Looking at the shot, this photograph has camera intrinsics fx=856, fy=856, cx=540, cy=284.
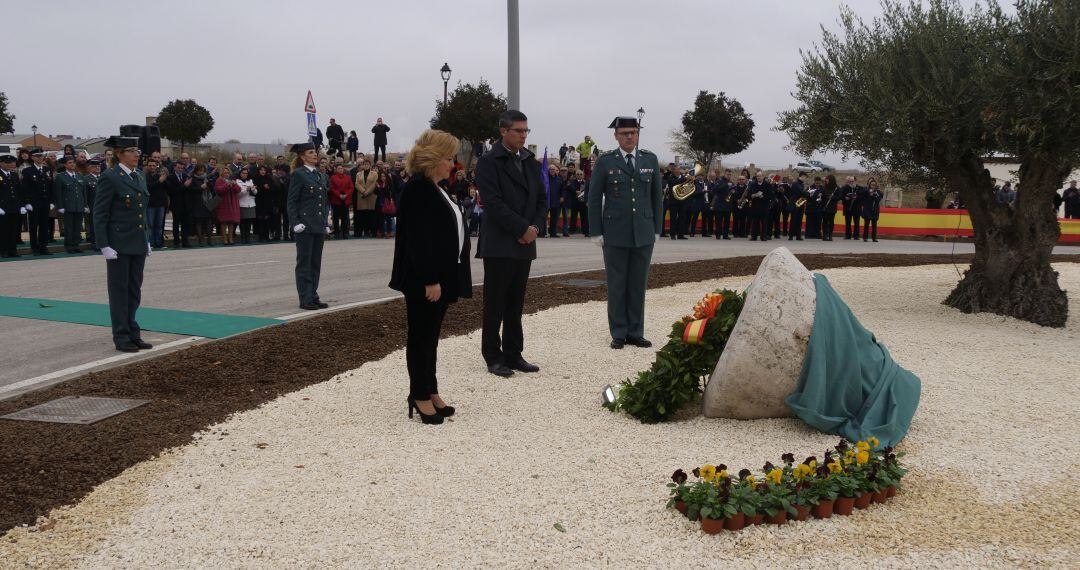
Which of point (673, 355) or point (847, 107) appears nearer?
point (673, 355)

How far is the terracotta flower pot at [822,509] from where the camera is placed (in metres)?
4.11

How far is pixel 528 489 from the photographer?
4.46 metres

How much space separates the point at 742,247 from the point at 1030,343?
42.4 feet

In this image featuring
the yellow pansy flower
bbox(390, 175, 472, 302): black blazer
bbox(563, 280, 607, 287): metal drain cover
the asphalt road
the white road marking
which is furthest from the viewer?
bbox(563, 280, 607, 287): metal drain cover

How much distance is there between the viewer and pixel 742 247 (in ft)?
70.4

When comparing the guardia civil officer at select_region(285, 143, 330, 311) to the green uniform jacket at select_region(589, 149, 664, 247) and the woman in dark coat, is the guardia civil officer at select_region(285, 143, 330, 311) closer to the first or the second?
the green uniform jacket at select_region(589, 149, 664, 247)

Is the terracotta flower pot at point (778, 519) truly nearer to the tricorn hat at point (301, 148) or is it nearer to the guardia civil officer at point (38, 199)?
the tricorn hat at point (301, 148)

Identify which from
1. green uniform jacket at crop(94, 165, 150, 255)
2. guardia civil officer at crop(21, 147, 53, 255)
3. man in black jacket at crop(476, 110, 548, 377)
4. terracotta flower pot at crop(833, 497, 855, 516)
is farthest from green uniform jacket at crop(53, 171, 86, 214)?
terracotta flower pot at crop(833, 497, 855, 516)

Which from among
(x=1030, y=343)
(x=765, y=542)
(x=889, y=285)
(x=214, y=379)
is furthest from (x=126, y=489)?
(x=889, y=285)

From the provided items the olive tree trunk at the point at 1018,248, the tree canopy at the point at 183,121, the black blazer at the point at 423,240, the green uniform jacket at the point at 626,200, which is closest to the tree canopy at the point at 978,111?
the olive tree trunk at the point at 1018,248

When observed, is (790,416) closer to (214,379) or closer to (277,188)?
(214,379)

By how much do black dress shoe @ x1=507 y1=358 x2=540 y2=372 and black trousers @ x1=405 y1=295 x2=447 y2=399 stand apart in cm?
153

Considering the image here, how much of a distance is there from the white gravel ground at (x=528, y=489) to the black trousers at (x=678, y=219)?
A: 18118mm

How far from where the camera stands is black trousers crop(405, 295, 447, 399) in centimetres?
559
